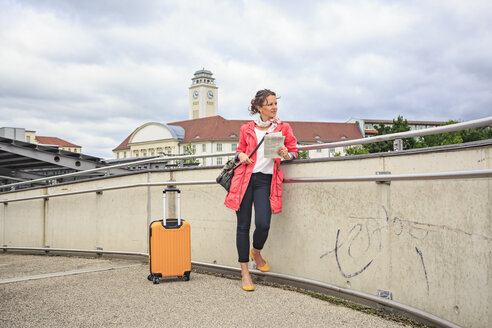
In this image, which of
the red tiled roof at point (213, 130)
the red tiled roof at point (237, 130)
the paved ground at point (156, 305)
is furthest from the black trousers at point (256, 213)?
the red tiled roof at point (237, 130)

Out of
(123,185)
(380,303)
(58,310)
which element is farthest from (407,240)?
(123,185)

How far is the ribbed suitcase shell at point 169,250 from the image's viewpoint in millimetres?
5250

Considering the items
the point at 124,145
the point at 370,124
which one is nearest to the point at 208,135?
the point at 124,145

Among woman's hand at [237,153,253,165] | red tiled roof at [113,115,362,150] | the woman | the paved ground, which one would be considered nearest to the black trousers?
the woman

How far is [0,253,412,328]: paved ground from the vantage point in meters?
3.72

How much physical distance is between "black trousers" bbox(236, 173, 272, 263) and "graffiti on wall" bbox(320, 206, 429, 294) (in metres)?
0.66

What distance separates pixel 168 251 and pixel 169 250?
0.05 feet

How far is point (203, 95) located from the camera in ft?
490

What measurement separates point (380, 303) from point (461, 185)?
1.19m

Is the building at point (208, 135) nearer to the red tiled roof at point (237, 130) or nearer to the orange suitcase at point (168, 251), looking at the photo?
the red tiled roof at point (237, 130)

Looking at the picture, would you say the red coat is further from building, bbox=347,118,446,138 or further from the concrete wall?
building, bbox=347,118,446,138

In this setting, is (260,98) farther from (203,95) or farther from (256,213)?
(203,95)

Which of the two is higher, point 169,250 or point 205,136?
point 205,136

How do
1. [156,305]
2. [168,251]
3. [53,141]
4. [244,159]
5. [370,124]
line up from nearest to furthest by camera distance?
[156,305] → [244,159] → [168,251] → [370,124] → [53,141]
